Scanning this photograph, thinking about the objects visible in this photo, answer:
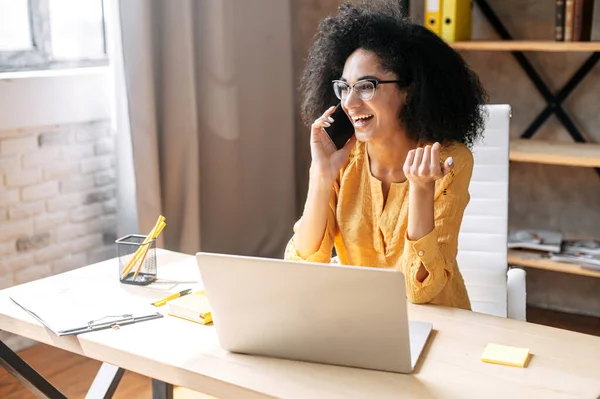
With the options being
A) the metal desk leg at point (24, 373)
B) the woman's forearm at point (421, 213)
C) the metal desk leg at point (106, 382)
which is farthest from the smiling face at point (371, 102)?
the metal desk leg at point (24, 373)

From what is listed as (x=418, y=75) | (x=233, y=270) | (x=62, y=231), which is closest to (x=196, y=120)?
(x=62, y=231)

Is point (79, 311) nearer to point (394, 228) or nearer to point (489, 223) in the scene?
point (394, 228)

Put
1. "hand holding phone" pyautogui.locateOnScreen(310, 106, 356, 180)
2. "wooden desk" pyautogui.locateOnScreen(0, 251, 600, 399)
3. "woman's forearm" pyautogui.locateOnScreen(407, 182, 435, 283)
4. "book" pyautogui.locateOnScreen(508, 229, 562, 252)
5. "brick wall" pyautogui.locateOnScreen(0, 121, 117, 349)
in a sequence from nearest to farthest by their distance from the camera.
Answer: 1. "wooden desk" pyautogui.locateOnScreen(0, 251, 600, 399)
2. "woman's forearm" pyautogui.locateOnScreen(407, 182, 435, 283)
3. "hand holding phone" pyautogui.locateOnScreen(310, 106, 356, 180)
4. "brick wall" pyautogui.locateOnScreen(0, 121, 117, 349)
5. "book" pyautogui.locateOnScreen(508, 229, 562, 252)

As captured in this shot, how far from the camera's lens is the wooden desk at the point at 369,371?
1.15 meters

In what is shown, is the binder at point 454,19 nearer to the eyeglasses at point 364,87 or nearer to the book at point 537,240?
the book at point 537,240

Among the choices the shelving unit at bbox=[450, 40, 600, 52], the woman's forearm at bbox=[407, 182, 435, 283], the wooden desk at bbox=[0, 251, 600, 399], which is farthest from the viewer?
the shelving unit at bbox=[450, 40, 600, 52]

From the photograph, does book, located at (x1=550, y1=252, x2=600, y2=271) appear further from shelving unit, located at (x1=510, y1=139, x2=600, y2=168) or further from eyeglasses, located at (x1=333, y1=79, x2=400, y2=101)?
eyeglasses, located at (x1=333, y1=79, x2=400, y2=101)

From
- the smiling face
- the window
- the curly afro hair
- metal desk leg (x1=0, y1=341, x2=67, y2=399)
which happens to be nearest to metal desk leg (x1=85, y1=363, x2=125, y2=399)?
metal desk leg (x1=0, y1=341, x2=67, y2=399)

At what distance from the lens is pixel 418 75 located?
1.73m

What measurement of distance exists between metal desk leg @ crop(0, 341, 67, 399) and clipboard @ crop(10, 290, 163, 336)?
0.09 meters

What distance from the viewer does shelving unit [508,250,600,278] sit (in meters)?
2.84

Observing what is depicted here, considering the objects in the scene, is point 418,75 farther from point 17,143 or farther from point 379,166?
point 17,143

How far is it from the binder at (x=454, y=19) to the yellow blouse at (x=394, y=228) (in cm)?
124

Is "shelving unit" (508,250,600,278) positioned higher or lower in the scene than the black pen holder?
lower
